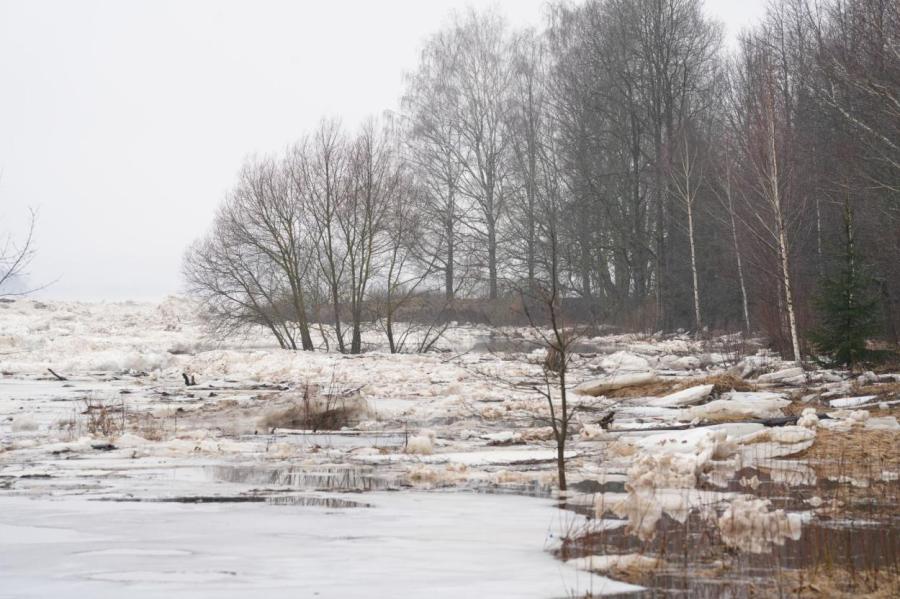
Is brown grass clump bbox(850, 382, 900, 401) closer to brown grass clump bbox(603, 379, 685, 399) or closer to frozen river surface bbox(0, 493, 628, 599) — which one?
brown grass clump bbox(603, 379, 685, 399)

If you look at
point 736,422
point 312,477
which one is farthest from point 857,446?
point 312,477

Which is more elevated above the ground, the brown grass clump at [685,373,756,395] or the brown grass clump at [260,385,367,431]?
the brown grass clump at [685,373,756,395]

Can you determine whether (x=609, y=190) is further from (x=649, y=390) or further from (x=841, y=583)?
(x=841, y=583)

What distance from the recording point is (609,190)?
32.4m

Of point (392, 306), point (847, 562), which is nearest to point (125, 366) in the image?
point (392, 306)

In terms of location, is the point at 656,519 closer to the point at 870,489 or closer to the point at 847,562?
the point at 847,562

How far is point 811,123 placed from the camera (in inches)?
1020

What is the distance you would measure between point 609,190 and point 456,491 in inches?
1075

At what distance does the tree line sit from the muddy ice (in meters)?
5.46

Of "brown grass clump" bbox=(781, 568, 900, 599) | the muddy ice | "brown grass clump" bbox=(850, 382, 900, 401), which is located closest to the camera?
"brown grass clump" bbox=(781, 568, 900, 599)

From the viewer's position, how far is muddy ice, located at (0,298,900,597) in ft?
12.6

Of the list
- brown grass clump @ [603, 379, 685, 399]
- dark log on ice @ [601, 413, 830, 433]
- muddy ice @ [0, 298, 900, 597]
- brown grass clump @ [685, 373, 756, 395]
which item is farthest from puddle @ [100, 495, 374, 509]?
brown grass clump @ [603, 379, 685, 399]

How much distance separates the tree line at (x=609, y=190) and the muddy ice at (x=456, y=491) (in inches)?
215

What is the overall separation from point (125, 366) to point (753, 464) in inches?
636
